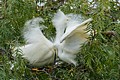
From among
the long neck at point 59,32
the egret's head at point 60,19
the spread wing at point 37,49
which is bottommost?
the spread wing at point 37,49

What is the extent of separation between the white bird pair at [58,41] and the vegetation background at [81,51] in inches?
0.6

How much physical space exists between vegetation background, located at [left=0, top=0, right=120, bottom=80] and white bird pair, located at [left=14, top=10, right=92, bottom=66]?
0.02m

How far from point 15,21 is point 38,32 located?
0.05 metres

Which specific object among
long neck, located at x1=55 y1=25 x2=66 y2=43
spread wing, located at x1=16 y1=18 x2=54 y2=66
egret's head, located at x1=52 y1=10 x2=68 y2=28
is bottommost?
spread wing, located at x1=16 y1=18 x2=54 y2=66

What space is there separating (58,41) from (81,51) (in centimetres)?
6

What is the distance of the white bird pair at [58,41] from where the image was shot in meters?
0.84

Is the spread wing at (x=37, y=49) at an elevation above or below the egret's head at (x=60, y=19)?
below

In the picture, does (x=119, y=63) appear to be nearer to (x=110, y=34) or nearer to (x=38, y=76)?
(x=110, y=34)

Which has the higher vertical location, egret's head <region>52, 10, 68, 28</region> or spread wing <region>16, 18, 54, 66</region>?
egret's head <region>52, 10, 68, 28</region>

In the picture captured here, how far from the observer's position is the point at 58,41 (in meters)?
0.86

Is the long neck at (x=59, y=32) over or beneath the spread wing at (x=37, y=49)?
over

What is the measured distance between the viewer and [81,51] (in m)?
0.83

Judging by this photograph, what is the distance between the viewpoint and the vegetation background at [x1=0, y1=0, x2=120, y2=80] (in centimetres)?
81

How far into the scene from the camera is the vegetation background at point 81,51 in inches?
32.1
